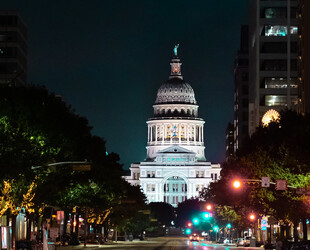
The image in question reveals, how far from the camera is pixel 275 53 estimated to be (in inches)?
7180

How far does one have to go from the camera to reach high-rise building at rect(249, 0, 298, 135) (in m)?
181

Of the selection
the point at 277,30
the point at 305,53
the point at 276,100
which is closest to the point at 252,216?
the point at 305,53

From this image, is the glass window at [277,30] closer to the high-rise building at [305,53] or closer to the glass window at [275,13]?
the glass window at [275,13]

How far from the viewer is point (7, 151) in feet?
243

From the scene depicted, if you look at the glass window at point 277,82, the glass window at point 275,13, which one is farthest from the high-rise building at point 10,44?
the glass window at point 275,13

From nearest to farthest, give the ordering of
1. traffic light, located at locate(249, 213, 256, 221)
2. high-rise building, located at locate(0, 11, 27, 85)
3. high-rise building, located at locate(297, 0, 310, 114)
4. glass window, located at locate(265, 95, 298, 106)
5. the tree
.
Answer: the tree → high-rise building, located at locate(297, 0, 310, 114) → traffic light, located at locate(249, 213, 256, 221) → high-rise building, located at locate(0, 11, 27, 85) → glass window, located at locate(265, 95, 298, 106)

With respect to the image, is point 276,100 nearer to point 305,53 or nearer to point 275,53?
point 275,53

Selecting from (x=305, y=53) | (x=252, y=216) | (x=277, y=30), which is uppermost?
(x=277, y=30)

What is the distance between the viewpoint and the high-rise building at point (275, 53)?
181 meters

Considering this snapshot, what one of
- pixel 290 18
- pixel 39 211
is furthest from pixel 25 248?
pixel 290 18

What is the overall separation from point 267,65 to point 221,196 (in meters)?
55.6

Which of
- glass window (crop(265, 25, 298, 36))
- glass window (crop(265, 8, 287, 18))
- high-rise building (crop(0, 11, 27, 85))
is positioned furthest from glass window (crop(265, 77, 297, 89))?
high-rise building (crop(0, 11, 27, 85))

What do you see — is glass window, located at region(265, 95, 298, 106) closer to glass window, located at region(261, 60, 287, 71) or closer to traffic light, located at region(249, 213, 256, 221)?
glass window, located at region(261, 60, 287, 71)

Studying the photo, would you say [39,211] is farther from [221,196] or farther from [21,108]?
[221,196]
